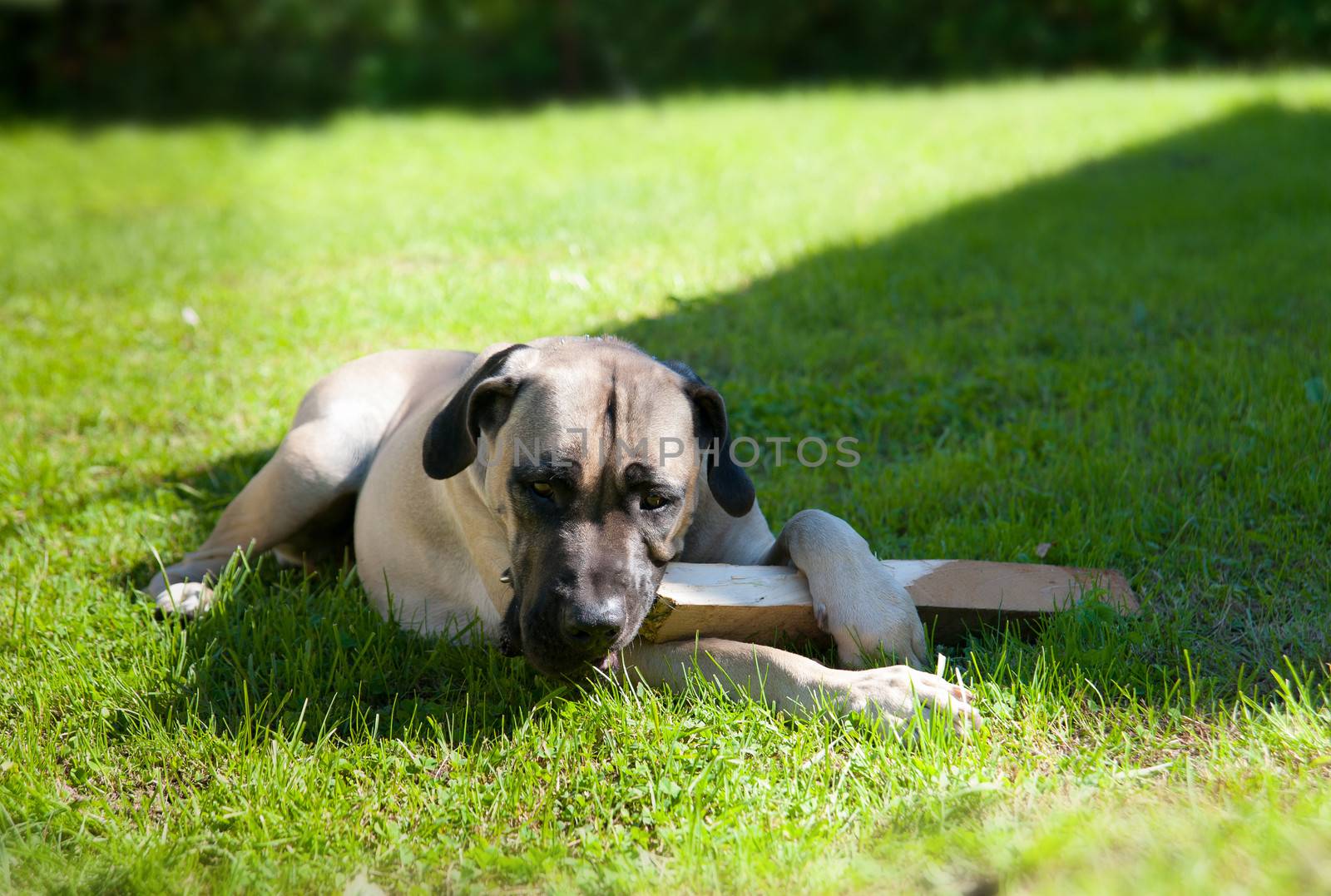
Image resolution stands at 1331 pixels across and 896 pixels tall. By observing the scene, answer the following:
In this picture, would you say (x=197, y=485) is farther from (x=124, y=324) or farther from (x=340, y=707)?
(x=124, y=324)

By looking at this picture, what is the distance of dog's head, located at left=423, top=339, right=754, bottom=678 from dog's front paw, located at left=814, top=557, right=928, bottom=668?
417 millimetres

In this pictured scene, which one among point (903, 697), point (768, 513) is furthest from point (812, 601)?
point (768, 513)

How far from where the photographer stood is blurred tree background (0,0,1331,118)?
18.1 m

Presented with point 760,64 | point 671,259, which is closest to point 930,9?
point 760,64

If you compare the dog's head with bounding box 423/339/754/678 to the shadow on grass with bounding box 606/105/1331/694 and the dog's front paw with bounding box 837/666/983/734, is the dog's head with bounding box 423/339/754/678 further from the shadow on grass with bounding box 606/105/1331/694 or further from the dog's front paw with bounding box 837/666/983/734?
the shadow on grass with bounding box 606/105/1331/694

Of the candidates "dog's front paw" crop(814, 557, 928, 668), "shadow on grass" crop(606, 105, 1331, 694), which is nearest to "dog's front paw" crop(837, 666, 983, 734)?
"dog's front paw" crop(814, 557, 928, 668)

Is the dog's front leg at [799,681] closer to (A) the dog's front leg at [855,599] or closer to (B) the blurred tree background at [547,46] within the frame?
(A) the dog's front leg at [855,599]

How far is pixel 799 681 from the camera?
3145mm

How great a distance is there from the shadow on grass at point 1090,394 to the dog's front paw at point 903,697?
46cm

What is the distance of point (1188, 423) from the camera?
Answer: 4867 millimetres

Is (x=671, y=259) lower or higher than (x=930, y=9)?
lower

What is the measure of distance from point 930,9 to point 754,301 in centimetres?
1855

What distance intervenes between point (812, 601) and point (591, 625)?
777 mm

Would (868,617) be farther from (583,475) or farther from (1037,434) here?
(1037,434)
